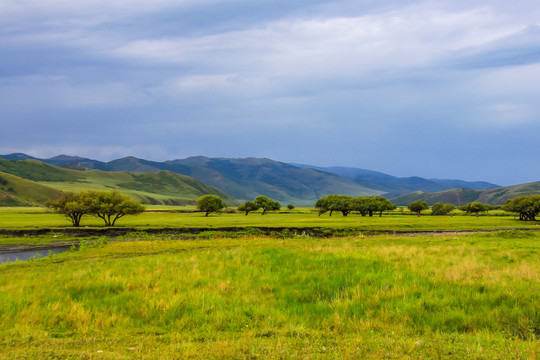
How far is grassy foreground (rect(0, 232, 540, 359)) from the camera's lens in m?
7.14

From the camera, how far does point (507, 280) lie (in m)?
12.4

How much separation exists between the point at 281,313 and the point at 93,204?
7032 centimetres

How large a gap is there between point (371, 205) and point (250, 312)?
385ft

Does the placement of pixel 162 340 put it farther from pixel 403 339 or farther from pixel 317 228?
pixel 317 228

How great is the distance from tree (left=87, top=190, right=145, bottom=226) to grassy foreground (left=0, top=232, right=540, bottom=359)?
198ft

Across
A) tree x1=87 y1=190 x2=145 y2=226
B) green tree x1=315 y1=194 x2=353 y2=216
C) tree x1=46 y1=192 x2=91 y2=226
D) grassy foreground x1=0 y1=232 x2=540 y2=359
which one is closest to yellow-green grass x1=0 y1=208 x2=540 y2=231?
tree x1=46 y1=192 x2=91 y2=226

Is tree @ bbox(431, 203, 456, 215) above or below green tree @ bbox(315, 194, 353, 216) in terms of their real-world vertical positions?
below

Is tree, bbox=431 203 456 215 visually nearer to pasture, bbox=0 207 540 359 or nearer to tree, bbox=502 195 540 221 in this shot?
tree, bbox=502 195 540 221

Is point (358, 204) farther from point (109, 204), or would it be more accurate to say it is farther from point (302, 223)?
point (109, 204)

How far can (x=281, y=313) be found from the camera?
32.1 feet

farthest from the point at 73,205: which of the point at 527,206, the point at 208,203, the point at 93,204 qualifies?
the point at 527,206

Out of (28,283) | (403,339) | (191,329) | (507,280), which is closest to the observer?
(403,339)

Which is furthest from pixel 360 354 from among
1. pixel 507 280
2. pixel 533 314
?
pixel 507 280

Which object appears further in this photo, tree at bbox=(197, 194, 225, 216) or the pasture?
tree at bbox=(197, 194, 225, 216)
